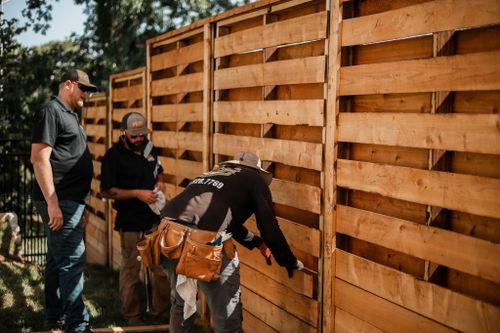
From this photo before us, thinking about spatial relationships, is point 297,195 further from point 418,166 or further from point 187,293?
point 418,166

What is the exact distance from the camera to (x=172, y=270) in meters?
4.43

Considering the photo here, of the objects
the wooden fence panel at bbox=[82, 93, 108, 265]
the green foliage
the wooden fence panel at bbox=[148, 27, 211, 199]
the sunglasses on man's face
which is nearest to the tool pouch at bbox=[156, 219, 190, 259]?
the wooden fence panel at bbox=[148, 27, 211, 199]

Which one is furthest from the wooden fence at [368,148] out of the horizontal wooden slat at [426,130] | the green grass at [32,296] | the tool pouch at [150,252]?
the green grass at [32,296]

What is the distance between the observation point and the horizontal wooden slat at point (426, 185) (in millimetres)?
2855

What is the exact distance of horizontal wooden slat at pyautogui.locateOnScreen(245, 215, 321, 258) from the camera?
4.24 metres

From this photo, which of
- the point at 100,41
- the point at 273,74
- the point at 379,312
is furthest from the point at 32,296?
the point at 100,41

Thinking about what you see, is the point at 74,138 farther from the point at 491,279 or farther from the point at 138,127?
the point at 491,279

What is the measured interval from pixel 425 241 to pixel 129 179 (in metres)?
3.62

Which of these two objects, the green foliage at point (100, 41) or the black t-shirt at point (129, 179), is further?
the green foliage at point (100, 41)

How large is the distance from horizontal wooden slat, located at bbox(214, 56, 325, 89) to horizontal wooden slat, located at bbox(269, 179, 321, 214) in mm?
780

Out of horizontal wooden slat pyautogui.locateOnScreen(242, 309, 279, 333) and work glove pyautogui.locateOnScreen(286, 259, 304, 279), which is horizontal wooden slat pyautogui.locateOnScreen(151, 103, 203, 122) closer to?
horizontal wooden slat pyautogui.locateOnScreen(242, 309, 279, 333)

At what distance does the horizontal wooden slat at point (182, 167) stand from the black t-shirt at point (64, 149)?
116 cm

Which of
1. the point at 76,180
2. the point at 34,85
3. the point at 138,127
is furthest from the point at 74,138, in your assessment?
the point at 34,85

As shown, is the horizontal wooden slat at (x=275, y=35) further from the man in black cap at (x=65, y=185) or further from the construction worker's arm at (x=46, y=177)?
the construction worker's arm at (x=46, y=177)
